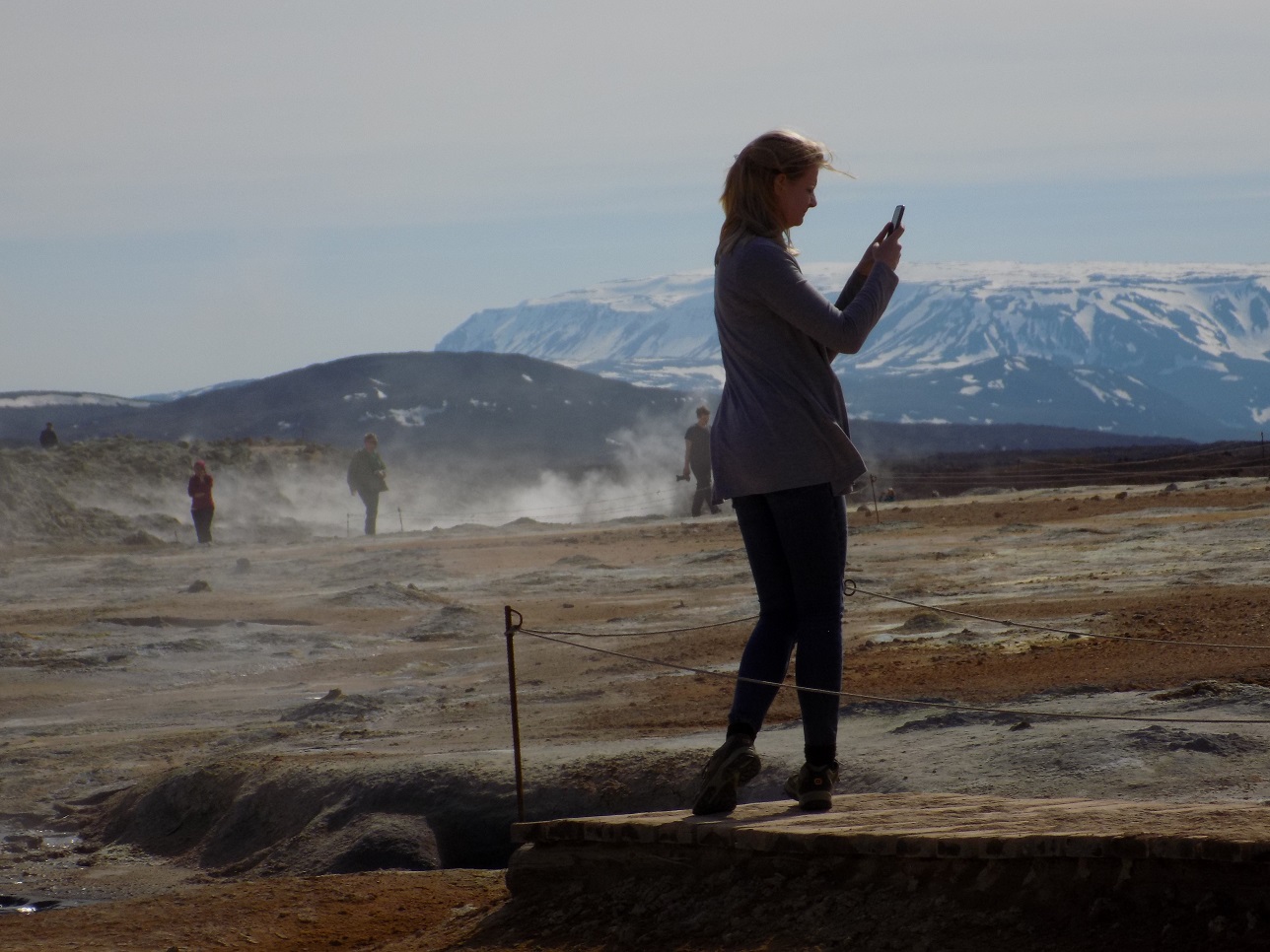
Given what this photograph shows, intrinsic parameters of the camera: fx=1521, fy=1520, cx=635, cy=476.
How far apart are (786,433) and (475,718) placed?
18.8 feet

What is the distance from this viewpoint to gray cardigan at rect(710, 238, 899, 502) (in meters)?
4.19

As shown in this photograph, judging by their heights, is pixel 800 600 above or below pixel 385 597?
above

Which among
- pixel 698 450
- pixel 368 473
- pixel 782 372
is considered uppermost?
pixel 782 372

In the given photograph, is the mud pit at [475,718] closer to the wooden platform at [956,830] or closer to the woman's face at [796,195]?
the wooden platform at [956,830]

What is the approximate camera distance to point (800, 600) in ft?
14.0

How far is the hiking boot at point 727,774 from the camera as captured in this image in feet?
14.5

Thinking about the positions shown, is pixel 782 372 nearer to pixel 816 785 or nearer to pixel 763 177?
pixel 763 177

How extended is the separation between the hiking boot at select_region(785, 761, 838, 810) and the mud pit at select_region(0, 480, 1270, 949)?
74 centimetres

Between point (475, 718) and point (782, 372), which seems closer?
point (782, 372)

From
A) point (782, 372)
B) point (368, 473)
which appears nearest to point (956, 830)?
point (782, 372)

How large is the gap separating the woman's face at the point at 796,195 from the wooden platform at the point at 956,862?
1.72 m

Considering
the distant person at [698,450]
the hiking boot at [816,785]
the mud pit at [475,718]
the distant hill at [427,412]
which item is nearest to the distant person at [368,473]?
the distant person at [698,450]

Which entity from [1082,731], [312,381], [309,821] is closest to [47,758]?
[309,821]

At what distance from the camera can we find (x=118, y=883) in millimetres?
7086
